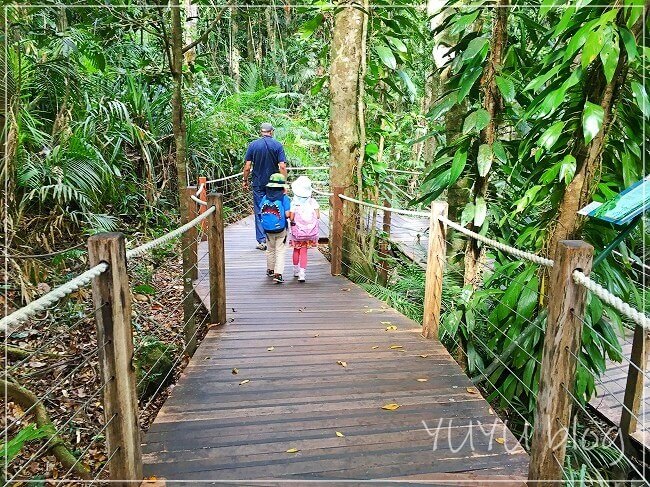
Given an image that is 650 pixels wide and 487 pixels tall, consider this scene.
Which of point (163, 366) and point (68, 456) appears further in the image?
point (163, 366)

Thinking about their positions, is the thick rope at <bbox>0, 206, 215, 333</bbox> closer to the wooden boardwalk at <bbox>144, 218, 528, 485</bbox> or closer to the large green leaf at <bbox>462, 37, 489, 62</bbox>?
the wooden boardwalk at <bbox>144, 218, 528, 485</bbox>

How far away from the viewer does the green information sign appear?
6.68 feet

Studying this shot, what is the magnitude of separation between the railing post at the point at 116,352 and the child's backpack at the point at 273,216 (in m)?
3.33

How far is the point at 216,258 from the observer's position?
4000 mm

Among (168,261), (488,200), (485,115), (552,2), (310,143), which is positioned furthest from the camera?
(310,143)

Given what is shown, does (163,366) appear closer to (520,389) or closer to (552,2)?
(520,389)

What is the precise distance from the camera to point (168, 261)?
677 centimetres

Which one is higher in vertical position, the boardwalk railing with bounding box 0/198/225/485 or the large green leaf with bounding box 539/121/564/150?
the large green leaf with bounding box 539/121/564/150

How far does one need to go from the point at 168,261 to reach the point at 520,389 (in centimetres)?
494

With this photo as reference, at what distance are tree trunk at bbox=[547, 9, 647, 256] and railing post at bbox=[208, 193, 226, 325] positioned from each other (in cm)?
248

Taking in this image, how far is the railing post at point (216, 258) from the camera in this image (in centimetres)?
398

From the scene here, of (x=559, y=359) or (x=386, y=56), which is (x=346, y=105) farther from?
(x=559, y=359)

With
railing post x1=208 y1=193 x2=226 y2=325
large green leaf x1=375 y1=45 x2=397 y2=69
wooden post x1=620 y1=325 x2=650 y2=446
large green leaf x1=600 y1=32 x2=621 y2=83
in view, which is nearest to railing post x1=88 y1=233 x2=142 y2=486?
railing post x1=208 y1=193 x2=226 y2=325

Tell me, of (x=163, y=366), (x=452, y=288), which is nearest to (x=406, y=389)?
(x=452, y=288)
